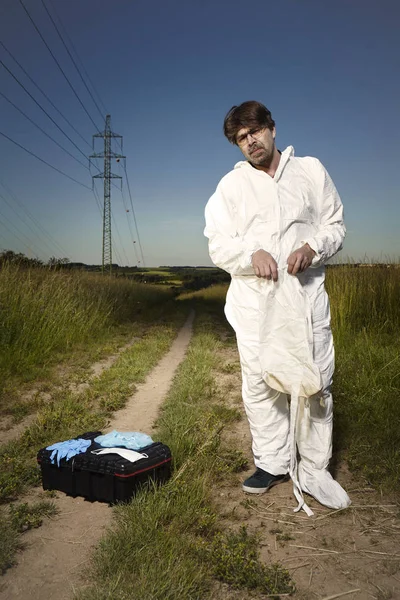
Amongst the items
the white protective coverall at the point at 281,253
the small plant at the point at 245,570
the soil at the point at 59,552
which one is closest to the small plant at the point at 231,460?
the white protective coverall at the point at 281,253

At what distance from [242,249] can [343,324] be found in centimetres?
487

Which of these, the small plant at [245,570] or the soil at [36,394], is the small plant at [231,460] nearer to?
the small plant at [245,570]

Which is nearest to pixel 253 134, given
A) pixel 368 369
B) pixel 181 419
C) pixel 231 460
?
pixel 231 460

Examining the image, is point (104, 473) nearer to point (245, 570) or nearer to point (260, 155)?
point (245, 570)

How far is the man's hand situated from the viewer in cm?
322

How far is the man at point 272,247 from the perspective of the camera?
3.35 metres

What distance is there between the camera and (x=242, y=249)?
11.0 feet

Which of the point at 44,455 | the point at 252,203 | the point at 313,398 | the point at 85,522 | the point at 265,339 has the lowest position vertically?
the point at 85,522

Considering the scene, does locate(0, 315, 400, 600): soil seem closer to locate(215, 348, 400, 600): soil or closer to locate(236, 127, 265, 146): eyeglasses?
locate(215, 348, 400, 600): soil

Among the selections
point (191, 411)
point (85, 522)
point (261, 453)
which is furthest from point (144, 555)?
point (191, 411)

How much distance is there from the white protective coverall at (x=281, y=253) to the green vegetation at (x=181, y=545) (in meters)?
0.64

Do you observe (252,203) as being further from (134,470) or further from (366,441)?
(366,441)

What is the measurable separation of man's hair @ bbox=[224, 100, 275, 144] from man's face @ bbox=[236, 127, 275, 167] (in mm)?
32

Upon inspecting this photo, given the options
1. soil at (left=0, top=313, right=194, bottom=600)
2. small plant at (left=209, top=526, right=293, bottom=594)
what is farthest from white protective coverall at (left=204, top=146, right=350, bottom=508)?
soil at (left=0, top=313, right=194, bottom=600)
